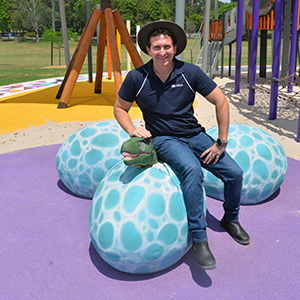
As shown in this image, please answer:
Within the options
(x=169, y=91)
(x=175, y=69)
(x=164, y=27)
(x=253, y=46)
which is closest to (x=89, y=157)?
(x=169, y=91)

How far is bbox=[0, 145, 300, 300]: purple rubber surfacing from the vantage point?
103 inches

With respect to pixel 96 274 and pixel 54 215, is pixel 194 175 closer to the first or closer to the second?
pixel 96 274

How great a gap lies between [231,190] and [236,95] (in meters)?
9.36

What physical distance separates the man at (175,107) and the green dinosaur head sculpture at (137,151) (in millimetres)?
77

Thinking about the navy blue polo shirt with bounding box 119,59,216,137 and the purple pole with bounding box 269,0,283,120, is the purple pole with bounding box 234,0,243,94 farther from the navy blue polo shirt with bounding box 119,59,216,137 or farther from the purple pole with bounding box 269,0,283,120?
the navy blue polo shirt with bounding box 119,59,216,137

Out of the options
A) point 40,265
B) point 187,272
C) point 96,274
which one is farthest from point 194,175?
point 40,265

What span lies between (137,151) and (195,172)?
518 millimetres

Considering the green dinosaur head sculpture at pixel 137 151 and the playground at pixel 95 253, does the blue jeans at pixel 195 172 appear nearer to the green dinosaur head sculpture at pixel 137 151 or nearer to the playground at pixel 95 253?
the green dinosaur head sculpture at pixel 137 151

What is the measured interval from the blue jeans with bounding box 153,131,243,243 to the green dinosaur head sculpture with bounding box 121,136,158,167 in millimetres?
185

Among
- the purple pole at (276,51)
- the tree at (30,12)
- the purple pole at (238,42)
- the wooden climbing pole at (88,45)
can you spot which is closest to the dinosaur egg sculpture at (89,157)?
the wooden climbing pole at (88,45)

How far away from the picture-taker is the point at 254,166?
3.87 meters

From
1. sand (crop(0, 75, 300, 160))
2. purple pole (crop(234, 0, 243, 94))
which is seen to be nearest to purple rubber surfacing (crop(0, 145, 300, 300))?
sand (crop(0, 75, 300, 160))

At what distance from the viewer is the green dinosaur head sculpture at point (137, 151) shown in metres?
2.65

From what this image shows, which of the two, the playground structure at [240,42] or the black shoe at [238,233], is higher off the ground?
the playground structure at [240,42]
